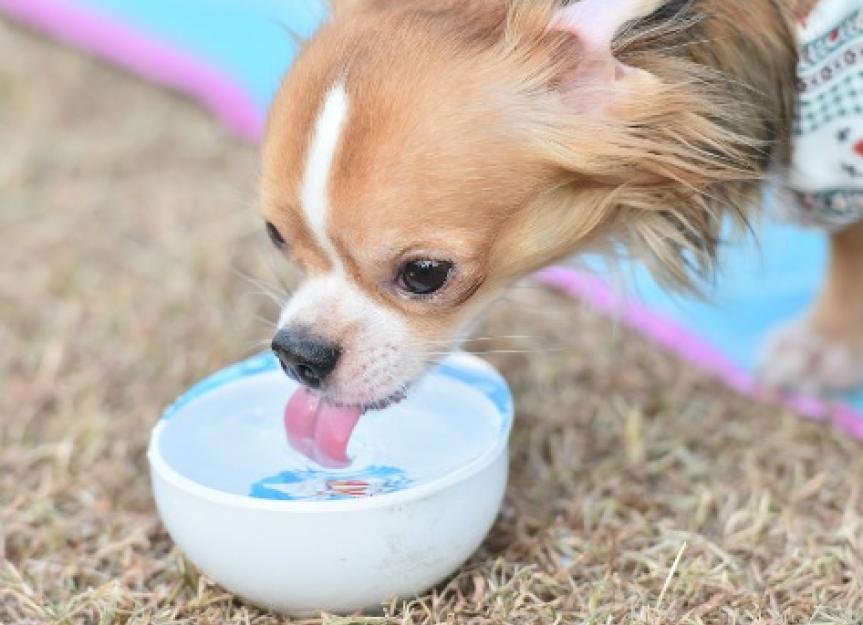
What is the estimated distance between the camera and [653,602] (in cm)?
186

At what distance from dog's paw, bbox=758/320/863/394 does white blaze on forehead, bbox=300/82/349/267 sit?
1.11 m

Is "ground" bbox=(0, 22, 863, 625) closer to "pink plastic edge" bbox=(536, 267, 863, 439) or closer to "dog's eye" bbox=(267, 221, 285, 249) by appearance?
"pink plastic edge" bbox=(536, 267, 863, 439)

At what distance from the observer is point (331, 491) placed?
179cm

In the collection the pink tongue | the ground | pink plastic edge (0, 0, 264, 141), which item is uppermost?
the pink tongue

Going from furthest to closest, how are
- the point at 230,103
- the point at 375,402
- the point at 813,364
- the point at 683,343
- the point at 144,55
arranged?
the point at 144,55, the point at 230,103, the point at 683,343, the point at 813,364, the point at 375,402

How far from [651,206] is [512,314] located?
954 millimetres

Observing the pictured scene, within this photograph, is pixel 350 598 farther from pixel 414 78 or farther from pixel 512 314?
pixel 512 314

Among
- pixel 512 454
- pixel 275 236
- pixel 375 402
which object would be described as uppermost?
pixel 275 236

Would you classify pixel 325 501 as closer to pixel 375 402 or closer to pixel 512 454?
pixel 375 402

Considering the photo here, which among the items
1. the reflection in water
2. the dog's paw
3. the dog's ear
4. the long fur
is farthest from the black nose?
the dog's paw

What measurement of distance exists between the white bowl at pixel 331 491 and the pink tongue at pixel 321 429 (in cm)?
2

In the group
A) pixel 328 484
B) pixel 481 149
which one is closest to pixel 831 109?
pixel 481 149

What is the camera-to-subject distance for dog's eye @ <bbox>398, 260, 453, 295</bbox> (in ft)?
5.89

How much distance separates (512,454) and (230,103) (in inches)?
81.5
